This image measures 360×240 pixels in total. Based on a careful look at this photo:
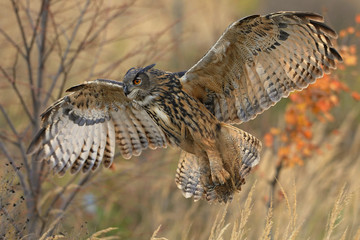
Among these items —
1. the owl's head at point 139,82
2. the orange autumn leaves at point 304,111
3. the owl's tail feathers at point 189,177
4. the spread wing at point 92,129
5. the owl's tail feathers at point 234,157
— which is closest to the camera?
the owl's head at point 139,82

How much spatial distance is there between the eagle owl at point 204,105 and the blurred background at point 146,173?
0.53ft

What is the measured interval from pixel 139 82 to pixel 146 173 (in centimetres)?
113

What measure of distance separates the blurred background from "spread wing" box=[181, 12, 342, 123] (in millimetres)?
453

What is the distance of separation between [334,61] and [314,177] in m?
2.42

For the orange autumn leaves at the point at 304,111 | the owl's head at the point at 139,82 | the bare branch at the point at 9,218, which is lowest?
the orange autumn leaves at the point at 304,111

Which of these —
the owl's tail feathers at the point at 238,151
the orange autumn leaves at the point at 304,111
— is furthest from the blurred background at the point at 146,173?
the owl's tail feathers at the point at 238,151

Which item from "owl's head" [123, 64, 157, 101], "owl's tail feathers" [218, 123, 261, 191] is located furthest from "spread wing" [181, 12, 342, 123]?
"owl's head" [123, 64, 157, 101]

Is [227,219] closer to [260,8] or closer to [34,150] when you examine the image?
[34,150]

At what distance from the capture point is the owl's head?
12.8 feet

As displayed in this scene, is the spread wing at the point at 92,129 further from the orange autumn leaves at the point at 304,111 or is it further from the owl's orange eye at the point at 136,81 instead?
the orange autumn leaves at the point at 304,111

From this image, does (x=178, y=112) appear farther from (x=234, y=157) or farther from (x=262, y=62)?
(x=262, y=62)

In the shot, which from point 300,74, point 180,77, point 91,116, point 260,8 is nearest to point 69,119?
point 91,116

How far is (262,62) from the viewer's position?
3824mm

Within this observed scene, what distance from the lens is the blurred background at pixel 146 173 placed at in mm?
3297
